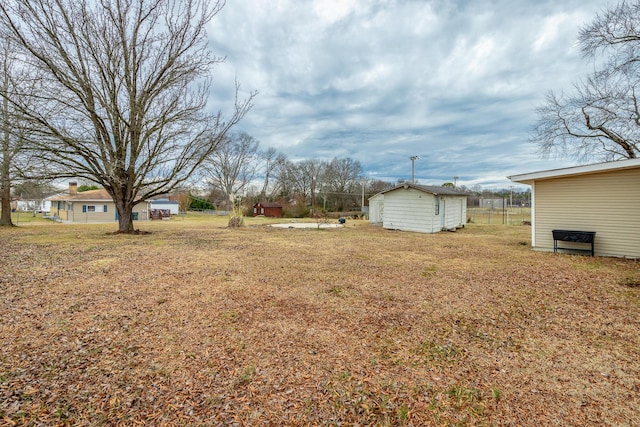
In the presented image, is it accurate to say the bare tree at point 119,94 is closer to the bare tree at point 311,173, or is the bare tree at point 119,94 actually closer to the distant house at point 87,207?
the distant house at point 87,207

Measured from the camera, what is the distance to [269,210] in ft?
119

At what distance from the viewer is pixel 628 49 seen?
10.1 meters

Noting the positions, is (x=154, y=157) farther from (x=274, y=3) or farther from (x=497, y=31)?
(x=497, y=31)

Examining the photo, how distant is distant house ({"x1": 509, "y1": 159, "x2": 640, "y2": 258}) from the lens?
7938 millimetres

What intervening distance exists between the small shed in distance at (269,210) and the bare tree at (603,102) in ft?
88.9

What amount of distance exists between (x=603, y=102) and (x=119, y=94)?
20.1m

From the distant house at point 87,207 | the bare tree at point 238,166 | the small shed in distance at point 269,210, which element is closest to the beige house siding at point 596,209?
the distant house at point 87,207

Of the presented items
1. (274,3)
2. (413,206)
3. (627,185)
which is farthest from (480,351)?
(413,206)

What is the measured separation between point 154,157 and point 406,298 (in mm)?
12562

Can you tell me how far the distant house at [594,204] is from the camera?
7.94 meters

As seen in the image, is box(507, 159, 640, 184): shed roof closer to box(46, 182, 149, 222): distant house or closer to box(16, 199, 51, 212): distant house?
box(46, 182, 149, 222): distant house

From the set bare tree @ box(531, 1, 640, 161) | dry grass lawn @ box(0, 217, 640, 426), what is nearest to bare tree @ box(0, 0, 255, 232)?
dry grass lawn @ box(0, 217, 640, 426)

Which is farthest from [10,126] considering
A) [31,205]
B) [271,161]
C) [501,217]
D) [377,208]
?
[31,205]

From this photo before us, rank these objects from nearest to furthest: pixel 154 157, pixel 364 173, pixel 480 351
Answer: pixel 480 351 → pixel 154 157 → pixel 364 173
